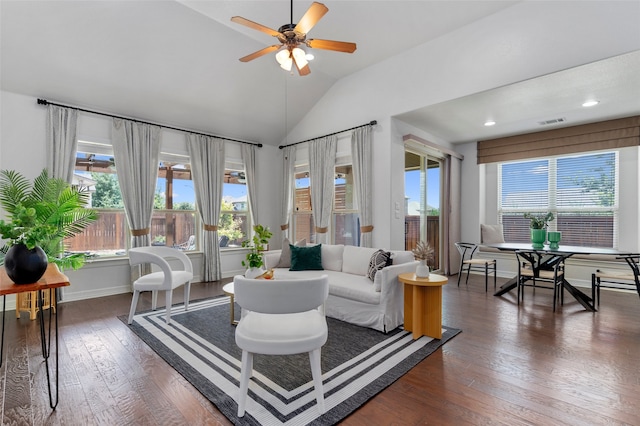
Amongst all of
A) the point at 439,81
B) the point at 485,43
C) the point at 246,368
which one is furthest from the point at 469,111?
the point at 246,368

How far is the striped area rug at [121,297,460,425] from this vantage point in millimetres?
1892

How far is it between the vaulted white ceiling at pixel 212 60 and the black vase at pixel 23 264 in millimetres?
2921

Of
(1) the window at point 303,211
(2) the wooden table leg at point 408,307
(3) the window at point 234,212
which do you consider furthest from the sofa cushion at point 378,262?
(3) the window at point 234,212

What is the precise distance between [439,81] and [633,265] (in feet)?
11.0

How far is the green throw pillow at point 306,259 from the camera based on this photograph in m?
4.16

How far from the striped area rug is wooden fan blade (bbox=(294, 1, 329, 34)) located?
106 inches

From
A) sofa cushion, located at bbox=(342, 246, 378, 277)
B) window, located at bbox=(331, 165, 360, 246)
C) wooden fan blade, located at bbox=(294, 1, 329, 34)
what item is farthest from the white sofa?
wooden fan blade, located at bbox=(294, 1, 329, 34)

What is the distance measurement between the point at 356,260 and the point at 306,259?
697 mm

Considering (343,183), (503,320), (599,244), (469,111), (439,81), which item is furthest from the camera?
(343,183)

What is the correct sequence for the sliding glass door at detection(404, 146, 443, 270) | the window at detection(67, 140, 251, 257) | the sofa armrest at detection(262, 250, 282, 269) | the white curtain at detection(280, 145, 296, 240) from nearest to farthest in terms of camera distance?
the sofa armrest at detection(262, 250, 282, 269) < the window at detection(67, 140, 251, 257) < the sliding glass door at detection(404, 146, 443, 270) < the white curtain at detection(280, 145, 296, 240)

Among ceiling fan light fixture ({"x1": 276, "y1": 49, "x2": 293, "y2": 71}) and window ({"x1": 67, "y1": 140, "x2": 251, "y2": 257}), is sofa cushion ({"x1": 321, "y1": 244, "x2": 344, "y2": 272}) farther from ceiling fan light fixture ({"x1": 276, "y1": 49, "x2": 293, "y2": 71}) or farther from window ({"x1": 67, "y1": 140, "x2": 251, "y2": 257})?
window ({"x1": 67, "y1": 140, "x2": 251, "y2": 257})

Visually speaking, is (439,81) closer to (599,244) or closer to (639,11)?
(639,11)

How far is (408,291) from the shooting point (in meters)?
3.10

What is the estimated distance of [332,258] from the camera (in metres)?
4.19
